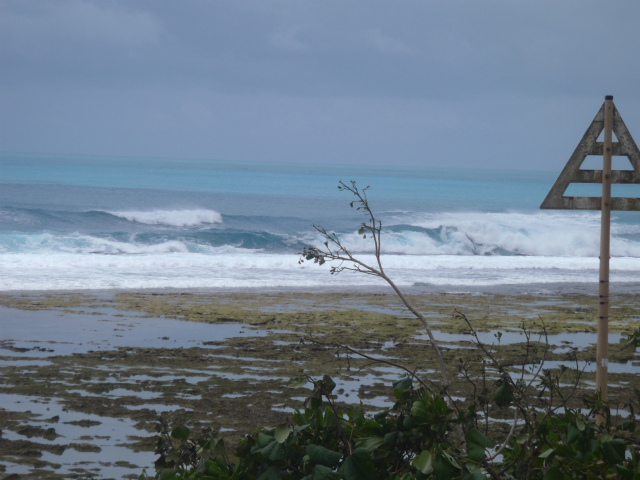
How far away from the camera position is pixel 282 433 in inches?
83.1

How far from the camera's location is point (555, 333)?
11281 mm

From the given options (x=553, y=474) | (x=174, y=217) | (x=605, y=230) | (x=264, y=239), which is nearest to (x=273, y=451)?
(x=553, y=474)

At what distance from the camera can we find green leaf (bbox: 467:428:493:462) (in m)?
2.04

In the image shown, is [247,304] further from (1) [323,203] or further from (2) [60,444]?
(1) [323,203]

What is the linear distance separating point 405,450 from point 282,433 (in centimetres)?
40

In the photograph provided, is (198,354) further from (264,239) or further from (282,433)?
(264,239)

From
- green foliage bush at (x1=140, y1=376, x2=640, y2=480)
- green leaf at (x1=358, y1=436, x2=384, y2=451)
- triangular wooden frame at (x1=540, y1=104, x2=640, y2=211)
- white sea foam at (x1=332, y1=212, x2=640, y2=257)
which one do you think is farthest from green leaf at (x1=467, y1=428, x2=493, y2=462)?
white sea foam at (x1=332, y1=212, x2=640, y2=257)

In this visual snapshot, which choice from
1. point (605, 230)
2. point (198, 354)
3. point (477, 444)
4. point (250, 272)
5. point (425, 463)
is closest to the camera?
point (425, 463)

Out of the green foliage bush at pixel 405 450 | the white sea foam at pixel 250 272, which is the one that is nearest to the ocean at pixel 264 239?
the white sea foam at pixel 250 272

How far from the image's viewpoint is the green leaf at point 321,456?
2.07 meters

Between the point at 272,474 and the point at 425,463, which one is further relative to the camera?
the point at 272,474

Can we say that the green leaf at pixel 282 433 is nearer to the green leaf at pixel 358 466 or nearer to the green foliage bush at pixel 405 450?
the green foliage bush at pixel 405 450

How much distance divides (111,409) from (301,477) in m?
4.96

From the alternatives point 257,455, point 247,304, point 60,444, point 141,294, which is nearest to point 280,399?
point 60,444
